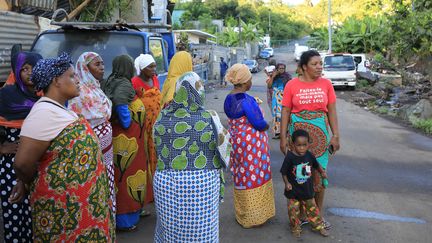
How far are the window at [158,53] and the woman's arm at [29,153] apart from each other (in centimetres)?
388

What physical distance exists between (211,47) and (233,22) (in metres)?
36.2

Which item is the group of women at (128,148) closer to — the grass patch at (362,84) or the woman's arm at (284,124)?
the woman's arm at (284,124)

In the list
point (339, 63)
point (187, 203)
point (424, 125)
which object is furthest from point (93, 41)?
point (339, 63)

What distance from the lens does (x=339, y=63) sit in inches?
843

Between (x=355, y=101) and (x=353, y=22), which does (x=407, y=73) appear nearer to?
(x=355, y=101)

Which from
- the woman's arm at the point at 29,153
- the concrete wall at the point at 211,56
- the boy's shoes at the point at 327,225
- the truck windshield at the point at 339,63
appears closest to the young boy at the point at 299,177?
the boy's shoes at the point at 327,225

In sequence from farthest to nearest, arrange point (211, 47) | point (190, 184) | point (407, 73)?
1. point (211, 47)
2. point (407, 73)
3. point (190, 184)

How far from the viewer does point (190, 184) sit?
10.0 feet

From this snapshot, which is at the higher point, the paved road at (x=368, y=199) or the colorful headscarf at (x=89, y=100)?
the colorful headscarf at (x=89, y=100)

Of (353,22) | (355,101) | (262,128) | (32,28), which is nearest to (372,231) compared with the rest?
(262,128)

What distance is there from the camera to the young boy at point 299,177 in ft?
13.7

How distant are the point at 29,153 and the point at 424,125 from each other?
10.4m

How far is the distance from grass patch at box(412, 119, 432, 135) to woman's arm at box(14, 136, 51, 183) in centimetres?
987

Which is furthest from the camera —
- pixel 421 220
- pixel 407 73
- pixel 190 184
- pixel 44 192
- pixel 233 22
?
pixel 233 22
